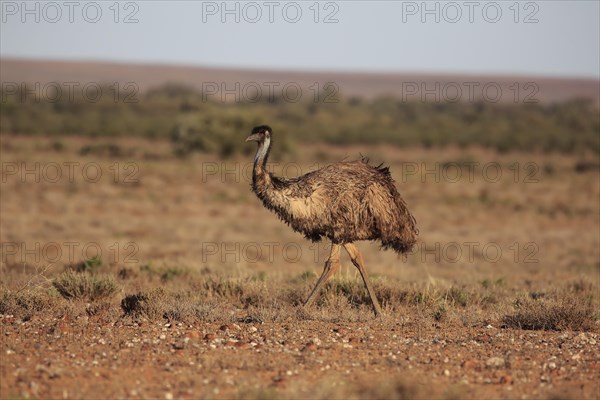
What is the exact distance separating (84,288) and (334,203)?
329 cm

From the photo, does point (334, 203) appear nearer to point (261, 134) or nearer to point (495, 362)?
point (261, 134)

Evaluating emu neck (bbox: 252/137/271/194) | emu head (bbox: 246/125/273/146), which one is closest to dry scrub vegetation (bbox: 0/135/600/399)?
emu neck (bbox: 252/137/271/194)

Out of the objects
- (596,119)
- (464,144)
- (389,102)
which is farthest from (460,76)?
(464,144)

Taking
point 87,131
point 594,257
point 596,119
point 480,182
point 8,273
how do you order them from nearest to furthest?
point 8,273 → point 594,257 → point 480,182 → point 87,131 → point 596,119

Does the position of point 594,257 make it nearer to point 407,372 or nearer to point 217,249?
point 217,249

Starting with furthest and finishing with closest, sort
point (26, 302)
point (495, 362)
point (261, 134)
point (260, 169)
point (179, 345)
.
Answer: point (261, 134) → point (260, 169) → point (26, 302) → point (179, 345) → point (495, 362)

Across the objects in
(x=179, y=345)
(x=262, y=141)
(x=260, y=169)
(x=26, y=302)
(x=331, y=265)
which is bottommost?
(x=179, y=345)

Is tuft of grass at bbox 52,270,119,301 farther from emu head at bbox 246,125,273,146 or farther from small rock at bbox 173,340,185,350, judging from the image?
small rock at bbox 173,340,185,350

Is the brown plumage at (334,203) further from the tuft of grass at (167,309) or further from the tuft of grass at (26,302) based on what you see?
the tuft of grass at (26,302)

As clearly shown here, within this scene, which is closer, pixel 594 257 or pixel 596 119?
pixel 594 257

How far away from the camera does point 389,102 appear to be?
89312 millimetres

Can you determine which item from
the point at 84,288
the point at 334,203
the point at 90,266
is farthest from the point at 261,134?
the point at 90,266

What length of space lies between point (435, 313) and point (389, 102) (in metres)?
80.2

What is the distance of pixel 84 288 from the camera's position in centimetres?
1095
